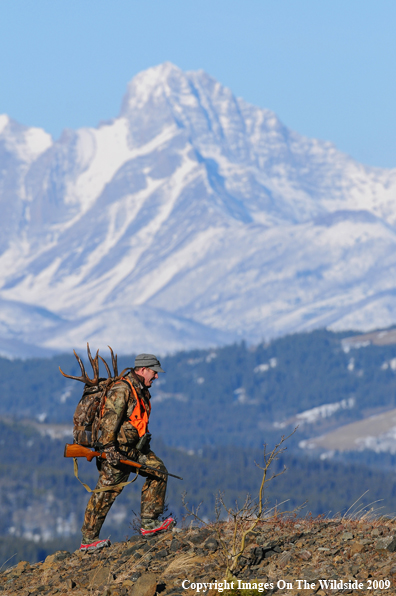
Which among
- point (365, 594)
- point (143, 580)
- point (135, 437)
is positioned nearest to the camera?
point (365, 594)

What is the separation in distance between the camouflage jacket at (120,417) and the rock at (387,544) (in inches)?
218

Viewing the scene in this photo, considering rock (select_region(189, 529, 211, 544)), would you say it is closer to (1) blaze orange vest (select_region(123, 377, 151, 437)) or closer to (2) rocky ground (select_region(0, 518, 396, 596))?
(2) rocky ground (select_region(0, 518, 396, 596))

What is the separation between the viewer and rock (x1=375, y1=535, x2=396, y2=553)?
59.0ft

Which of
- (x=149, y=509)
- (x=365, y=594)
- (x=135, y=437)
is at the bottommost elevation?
(x=365, y=594)

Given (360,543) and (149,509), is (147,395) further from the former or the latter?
(360,543)

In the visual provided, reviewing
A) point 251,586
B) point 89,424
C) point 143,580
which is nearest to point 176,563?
point 143,580

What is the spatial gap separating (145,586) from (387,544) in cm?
443

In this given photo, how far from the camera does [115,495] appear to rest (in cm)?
2120

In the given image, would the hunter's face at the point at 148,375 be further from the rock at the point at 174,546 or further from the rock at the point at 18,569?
the rock at the point at 18,569

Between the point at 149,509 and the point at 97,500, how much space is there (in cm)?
114

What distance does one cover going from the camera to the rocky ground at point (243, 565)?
16953 millimetres

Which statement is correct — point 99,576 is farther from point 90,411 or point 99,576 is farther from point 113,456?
point 90,411

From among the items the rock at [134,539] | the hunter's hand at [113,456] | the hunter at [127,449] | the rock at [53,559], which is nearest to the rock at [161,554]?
the rock at [134,539]

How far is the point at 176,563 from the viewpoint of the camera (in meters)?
18.7
